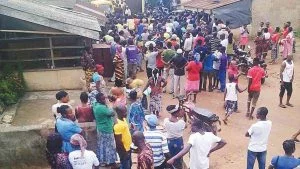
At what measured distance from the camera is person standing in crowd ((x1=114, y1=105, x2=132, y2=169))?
6.41 metres

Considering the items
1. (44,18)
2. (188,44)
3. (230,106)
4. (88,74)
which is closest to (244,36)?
(188,44)

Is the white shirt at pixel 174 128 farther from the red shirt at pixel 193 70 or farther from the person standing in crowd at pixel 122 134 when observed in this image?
the red shirt at pixel 193 70

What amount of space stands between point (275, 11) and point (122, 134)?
52.8 ft

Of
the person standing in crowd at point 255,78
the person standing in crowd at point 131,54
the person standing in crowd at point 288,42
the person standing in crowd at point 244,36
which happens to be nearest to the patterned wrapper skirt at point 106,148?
the person standing in crowd at point 255,78

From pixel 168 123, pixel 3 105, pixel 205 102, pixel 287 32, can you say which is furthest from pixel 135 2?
pixel 168 123

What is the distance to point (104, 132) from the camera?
23.9 feet

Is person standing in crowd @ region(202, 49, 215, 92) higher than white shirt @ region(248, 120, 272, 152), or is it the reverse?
person standing in crowd @ region(202, 49, 215, 92)

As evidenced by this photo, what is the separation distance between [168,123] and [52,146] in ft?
6.58

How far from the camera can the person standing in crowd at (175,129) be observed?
21.4 feet

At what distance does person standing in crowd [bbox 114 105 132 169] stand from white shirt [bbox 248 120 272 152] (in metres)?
2.09

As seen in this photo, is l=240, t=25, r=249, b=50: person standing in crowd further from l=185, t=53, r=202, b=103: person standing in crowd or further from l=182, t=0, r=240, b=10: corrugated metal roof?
l=185, t=53, r=202, b=103: person standing in crowd

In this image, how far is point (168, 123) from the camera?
660 cm

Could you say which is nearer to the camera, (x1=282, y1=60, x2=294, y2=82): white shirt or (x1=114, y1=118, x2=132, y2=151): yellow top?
(x1=114, y1=118, x2=132, y2=151): yellow top

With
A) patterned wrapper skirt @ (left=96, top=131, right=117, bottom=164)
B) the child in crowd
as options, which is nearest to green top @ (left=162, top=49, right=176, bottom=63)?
the child in crowd
